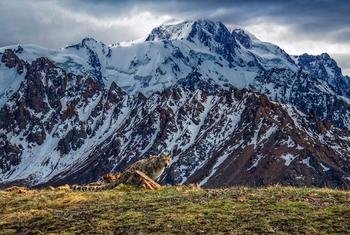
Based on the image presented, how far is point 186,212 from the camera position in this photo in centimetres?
3150

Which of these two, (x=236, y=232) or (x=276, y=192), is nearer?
(x=236, y=232)

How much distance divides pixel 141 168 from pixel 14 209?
1491 cm

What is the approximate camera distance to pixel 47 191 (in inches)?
1734

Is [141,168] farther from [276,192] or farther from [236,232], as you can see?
[236,232]

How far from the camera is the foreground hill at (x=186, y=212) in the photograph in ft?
93.3

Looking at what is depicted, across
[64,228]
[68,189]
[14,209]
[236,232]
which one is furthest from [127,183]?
[236,232]

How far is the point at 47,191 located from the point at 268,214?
19262 millimetres

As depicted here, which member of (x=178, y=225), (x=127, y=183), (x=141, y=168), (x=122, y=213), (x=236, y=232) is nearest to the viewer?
(x=236, y=232)

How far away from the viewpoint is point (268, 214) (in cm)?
2995

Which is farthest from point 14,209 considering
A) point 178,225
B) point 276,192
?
point 276,192

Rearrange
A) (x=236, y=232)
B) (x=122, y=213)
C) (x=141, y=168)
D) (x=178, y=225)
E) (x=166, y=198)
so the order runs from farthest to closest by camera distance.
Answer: (x=141, y=168), (x=166, y=198), (x=122, y=213), (x=178, y=225), (x=236, y=232)

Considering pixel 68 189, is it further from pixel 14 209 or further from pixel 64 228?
pixel 64 228

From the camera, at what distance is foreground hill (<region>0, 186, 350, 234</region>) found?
A: 93.3 ft

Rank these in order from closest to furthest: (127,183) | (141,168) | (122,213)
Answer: (122,213) → (127,183) → (141,168)
